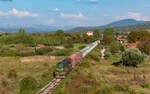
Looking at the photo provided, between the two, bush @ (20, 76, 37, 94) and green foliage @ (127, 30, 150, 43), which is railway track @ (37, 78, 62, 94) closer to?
bush @ (20, 76, 37, 94)

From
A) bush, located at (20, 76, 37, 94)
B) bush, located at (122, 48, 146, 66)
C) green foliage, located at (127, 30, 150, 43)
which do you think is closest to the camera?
bush, located at (20, 76, 37, 94)

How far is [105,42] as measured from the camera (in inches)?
4668

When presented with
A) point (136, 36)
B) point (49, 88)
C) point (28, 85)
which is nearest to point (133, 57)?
point (49, 88)

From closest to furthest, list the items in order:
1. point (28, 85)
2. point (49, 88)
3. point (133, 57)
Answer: point (28, 85) < point (49, 88) < point (133, 57)

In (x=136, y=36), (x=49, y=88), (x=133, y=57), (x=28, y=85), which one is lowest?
(x=49, y=88)

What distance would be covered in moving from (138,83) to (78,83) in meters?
10.6

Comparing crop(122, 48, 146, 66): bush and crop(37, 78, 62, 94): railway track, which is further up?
crop(122, 48, 146, 66): bush

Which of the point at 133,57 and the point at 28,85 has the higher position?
the point at 133,57

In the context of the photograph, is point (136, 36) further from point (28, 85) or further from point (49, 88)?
point (28, 85)

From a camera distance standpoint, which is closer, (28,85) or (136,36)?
(28,85)

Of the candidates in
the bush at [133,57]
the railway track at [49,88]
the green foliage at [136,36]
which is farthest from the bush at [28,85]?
the green foliage at [136,36]

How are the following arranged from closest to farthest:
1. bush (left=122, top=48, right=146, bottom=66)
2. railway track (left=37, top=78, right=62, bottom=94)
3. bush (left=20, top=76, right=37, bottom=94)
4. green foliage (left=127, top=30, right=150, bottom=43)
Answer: railway track (left=37, top=78, right=62, bottom=94) → bush (left=20, top=76, right=37, bottom=94) → bush (left=122, top=48, right=146, bottom=66) → green foliage (left=127, top=30, right=150, bottom=43)

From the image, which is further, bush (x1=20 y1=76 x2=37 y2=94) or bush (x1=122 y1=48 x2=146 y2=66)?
bush (x1=122 y1=48 x2=146 y2=66)

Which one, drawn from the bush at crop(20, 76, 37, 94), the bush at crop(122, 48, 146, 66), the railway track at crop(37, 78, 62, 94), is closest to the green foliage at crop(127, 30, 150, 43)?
the bush at crop(122, 48, 146, 66)
